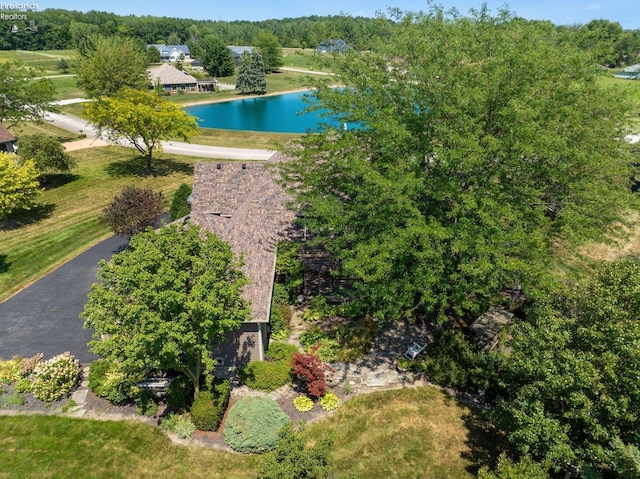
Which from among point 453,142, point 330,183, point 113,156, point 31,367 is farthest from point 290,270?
point 113,156

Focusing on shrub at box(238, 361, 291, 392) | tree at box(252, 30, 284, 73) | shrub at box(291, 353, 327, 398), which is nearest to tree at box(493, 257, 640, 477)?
shrub at box(291, 353, 327, 398)

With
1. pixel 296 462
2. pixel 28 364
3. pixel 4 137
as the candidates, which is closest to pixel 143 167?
pixel 4 137

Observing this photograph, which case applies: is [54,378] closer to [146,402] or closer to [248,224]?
[146,402]

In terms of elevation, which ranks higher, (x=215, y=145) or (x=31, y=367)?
(x=215, y=145)

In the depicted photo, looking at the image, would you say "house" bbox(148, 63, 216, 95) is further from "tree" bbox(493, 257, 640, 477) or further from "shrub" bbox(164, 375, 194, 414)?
"tree" bbox(493, 257, 640, 477)

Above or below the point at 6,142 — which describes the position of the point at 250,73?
above

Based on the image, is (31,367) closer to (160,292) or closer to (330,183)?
(160,292)
